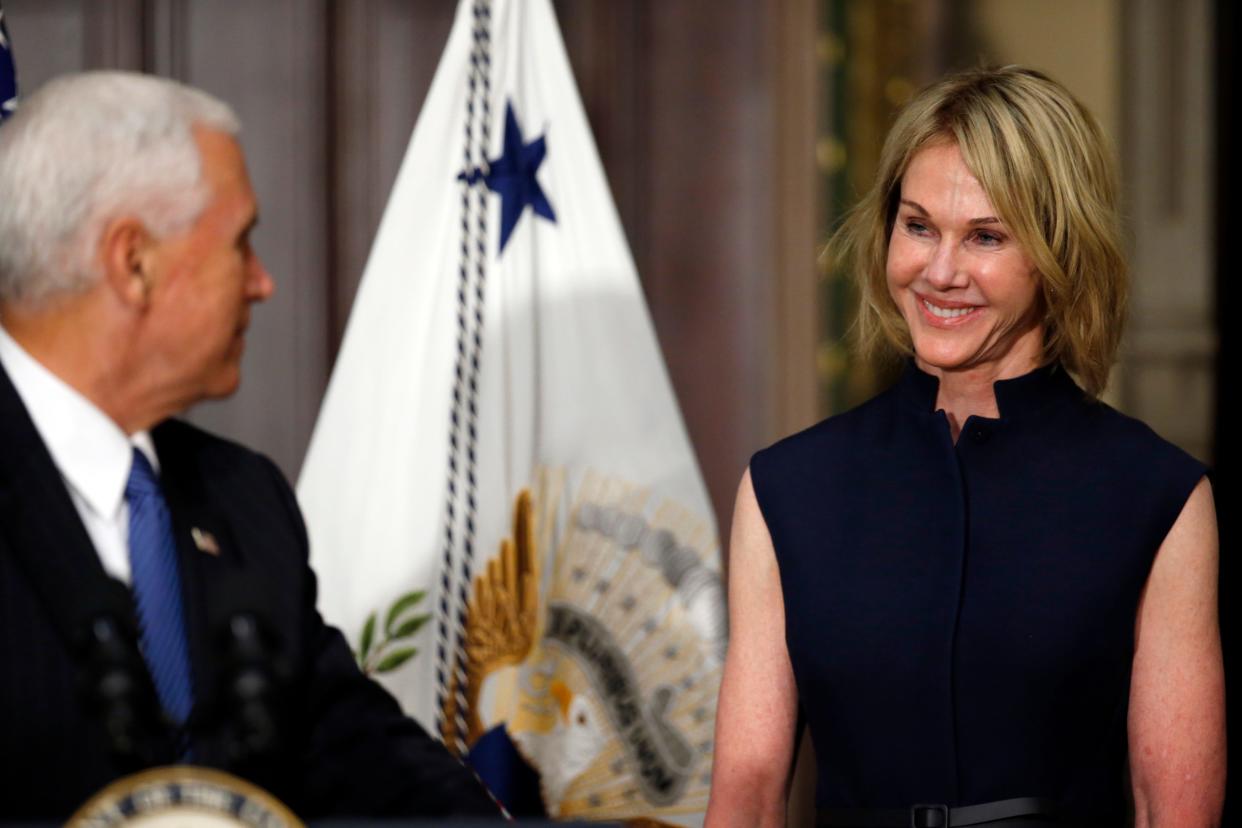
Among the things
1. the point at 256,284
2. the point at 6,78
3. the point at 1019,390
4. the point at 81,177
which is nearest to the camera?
the point at 81,177

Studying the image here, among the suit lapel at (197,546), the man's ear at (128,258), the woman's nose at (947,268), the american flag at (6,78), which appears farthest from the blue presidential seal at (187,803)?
the american flag at (6,78)

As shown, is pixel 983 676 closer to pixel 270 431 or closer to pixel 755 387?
pixel 755 387

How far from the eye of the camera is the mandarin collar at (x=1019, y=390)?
1.89 m

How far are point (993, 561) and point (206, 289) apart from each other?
931 mm

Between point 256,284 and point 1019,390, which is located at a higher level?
point 256,284

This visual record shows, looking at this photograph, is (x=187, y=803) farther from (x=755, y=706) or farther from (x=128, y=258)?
(x=755, y=706)

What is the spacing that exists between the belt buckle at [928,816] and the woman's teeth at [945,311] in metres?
0.55

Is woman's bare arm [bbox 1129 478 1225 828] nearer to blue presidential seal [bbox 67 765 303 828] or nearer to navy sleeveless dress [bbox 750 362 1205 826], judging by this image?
navy sleeveless dress [bbox 750 362 1205 826]

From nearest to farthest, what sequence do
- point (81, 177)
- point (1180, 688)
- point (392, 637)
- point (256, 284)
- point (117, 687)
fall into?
point (117, 687) → point (81, 177) → point (256, 284) → point (1180, 688) → point (392, 637)

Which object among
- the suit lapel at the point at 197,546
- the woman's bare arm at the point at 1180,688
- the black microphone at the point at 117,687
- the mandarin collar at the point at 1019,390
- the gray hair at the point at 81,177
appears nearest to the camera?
the black microphone at the point at 117,687

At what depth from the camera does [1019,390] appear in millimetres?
1891

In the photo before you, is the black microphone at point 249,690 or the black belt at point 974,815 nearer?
the black microphone at point 249,690

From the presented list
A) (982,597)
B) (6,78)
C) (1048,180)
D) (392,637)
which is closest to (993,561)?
(982,597)

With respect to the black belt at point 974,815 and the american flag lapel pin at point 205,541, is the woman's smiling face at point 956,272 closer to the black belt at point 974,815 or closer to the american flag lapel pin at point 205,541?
the black belt at point 974,815
